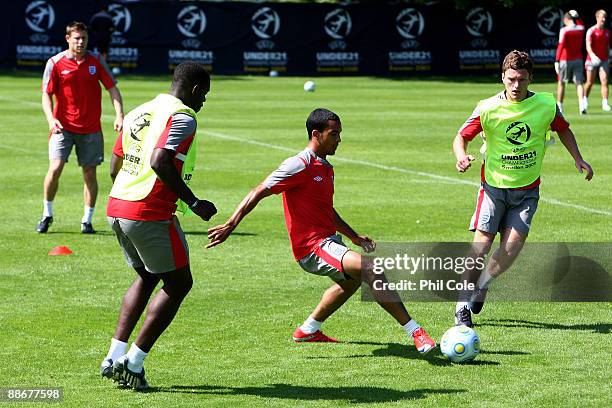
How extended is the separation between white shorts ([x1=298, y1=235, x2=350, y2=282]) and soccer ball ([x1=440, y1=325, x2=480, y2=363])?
89 centimetres

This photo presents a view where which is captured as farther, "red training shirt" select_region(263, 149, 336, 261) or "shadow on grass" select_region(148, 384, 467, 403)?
"red training shirt" select_region(263, 149, 336, 261)

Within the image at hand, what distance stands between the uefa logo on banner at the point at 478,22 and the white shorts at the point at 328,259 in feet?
117

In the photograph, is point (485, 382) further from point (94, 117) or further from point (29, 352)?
point (94, 117)

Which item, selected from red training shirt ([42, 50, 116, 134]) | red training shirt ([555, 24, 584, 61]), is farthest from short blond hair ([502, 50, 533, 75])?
red training shirt ([555, 24, 584, 61])

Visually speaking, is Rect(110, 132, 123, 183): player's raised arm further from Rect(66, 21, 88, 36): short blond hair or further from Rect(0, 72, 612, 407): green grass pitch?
Rect(66, 21, 88, 36): short blond hair

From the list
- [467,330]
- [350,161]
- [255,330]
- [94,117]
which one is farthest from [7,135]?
[467,330]

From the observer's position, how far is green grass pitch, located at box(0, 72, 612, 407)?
7891 millimetres

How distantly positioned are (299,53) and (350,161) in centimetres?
2206

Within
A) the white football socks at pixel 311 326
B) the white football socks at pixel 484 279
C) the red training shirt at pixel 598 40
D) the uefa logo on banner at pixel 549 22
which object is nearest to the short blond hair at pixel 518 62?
the white football socks at pixel 484 279

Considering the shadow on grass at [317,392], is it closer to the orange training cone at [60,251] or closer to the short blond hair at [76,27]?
the orange training cone at [60,251]

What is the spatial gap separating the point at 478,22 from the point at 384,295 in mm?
36087

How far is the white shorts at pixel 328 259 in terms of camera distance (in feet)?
28.3

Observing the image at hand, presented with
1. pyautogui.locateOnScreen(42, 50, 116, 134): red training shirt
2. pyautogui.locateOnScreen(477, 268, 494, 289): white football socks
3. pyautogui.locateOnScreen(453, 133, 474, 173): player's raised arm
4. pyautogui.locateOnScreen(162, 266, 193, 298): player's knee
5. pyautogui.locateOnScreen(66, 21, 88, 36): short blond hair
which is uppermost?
pyautogui.locateOnScreen(453, 133, 474, 173): player's raised arm

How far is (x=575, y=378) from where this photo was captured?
26.4ft
